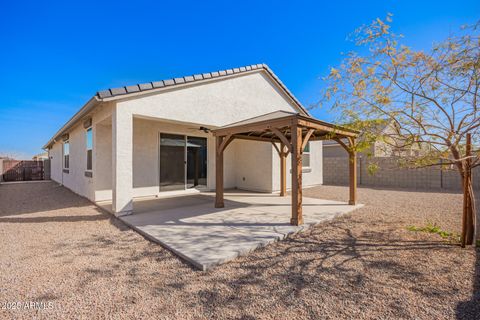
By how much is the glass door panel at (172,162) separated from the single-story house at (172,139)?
0.04 metres

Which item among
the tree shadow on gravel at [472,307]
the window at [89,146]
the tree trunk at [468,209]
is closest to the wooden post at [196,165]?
the window at [89,146]

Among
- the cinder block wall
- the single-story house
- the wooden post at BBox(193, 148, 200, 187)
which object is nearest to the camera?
the single-story house

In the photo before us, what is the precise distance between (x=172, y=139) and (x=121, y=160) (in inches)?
142

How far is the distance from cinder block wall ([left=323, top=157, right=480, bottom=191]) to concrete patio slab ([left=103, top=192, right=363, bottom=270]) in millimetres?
5813

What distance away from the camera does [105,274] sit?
3143 millimetres

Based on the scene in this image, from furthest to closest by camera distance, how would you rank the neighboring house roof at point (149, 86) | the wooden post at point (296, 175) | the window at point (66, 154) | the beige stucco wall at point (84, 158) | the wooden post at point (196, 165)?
the window at point (66, 154)
the wooden post at point (196, 165)
the beige stucco wall at point (84, 158)
the neighboring house roof at point (149, 86)
the wooden post at point (296, 175)

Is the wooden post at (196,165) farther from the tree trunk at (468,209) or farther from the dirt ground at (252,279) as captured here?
the tree trunk at (468,209)

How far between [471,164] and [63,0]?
11129 millimetres

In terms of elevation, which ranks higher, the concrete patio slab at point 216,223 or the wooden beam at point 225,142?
the wooden beam at point 225,142

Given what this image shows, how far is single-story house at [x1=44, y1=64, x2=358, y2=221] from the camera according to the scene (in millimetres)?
6164

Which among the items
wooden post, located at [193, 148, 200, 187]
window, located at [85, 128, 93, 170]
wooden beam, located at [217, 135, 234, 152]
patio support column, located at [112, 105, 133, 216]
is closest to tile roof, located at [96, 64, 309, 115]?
patio support column, located at [112, 105, 133, 216]

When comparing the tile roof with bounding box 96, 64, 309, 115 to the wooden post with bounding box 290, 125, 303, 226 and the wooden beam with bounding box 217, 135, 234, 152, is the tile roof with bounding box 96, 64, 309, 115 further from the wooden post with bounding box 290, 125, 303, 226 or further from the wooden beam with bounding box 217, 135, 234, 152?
the wooden post with bounding box 290, 125, 303, 226

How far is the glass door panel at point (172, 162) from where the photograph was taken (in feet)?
30.4

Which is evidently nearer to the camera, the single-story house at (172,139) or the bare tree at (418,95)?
the bare tree at (418,95)
